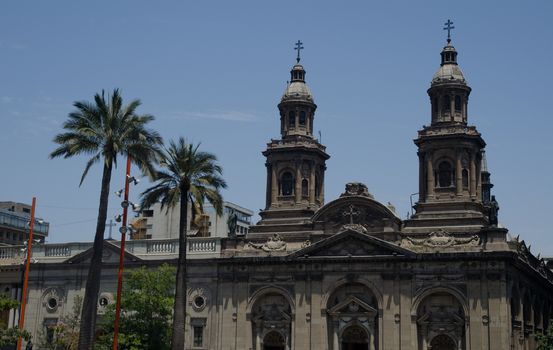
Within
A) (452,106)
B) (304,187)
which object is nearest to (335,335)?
(304,187)

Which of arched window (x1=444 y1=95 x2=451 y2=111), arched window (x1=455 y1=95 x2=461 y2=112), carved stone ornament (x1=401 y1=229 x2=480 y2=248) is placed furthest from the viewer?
arched window (x1=455 y1=95 x2=461 y2=112)

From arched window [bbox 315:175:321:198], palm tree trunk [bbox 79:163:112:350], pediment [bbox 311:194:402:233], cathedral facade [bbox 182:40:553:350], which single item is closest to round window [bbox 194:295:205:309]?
cathedral facade [bbox 182:40:553:350]

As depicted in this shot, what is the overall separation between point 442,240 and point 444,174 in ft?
23.9

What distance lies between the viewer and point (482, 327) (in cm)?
6350

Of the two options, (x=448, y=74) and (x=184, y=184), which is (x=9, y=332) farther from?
(x=448, y=74)

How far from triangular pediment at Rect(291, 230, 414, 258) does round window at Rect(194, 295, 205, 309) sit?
9075 mm

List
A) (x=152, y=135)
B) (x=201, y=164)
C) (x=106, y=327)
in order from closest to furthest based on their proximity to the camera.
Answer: (x=152, y=135) < (x=201, y=164) < (x=106, y=327)

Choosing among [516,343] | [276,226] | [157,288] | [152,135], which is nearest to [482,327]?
[516,343]

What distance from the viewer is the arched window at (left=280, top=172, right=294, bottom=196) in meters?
76.6

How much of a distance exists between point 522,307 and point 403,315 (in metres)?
10.7

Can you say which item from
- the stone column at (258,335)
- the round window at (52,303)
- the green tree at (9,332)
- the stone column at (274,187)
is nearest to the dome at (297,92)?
the stone column at (274,187)

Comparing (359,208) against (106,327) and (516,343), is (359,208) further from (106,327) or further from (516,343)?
(106,327)

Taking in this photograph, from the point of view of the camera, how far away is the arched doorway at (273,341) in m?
70.2

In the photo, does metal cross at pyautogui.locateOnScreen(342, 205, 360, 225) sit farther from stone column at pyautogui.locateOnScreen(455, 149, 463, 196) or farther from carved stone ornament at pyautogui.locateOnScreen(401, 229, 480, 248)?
stone column at pyautogui.locateOnScreen(455, 149, 463, 196)
